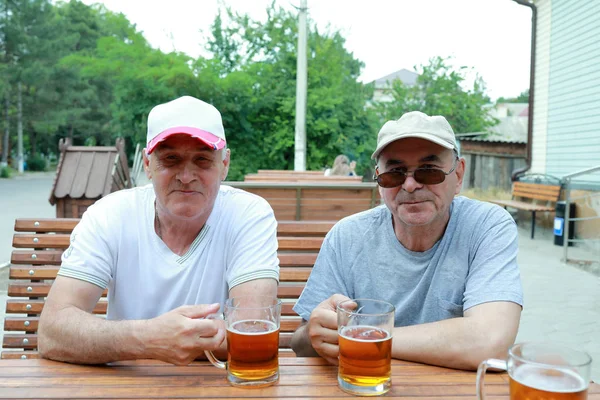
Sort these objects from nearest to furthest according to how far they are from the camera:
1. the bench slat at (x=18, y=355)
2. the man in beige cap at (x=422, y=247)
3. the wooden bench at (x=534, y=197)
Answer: the man in beige cap at (x=422, y=247)
the bench slat at (x=18, y=355)
the wooden bench at (x=534, y=197)

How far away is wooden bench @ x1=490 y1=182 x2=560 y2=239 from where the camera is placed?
10.5 metres

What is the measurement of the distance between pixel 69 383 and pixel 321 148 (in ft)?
56.0

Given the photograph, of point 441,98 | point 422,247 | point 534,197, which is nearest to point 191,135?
point 422,247

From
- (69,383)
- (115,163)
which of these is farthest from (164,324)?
(115,163)

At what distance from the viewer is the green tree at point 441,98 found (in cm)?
2547

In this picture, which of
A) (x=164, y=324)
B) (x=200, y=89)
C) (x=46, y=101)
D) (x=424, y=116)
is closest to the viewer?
(x=164, y=324)

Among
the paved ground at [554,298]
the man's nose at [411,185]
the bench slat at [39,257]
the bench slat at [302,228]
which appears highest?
the man's nose at [411,185]

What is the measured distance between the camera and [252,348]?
4.73 ft

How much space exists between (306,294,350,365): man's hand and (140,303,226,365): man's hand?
0.90 ft

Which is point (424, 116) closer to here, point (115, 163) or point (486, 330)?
point (486, 330)

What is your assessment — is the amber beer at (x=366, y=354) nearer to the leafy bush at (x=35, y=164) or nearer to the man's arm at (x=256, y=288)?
the man's arm at (x=256, y=288)

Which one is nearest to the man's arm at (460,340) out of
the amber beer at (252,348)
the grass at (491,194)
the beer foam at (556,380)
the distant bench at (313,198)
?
the amber beer at (252,348)

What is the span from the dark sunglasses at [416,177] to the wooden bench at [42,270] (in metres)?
0.92

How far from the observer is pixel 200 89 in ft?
57.8
